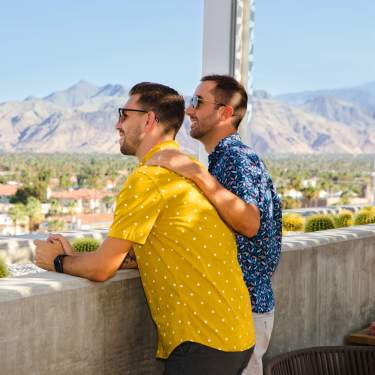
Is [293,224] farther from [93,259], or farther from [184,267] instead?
[184,267]

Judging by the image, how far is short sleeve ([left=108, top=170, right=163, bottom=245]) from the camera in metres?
1.81

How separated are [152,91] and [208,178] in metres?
0.28

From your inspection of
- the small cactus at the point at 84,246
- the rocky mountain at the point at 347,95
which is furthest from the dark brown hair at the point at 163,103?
the rocky mountain at the point at 347,95

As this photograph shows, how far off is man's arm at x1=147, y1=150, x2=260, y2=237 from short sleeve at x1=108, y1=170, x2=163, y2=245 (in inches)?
3.7

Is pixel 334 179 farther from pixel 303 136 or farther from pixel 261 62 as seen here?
pixel 261 62

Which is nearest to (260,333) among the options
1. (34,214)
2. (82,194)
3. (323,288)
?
(323,288)

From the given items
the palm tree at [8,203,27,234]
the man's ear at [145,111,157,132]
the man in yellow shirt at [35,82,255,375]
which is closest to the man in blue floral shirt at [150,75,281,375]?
the man in yellow shirt at [35,82,255,375]

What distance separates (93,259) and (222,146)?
574 mm

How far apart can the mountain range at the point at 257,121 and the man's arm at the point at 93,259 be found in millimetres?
62871

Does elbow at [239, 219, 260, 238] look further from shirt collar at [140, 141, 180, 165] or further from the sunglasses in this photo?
the sunglasses

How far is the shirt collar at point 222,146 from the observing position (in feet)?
7.65

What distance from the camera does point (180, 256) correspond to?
1.84 m

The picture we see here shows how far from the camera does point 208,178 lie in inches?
77.2

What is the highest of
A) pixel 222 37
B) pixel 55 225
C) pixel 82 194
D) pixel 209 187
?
pixel 222 37
